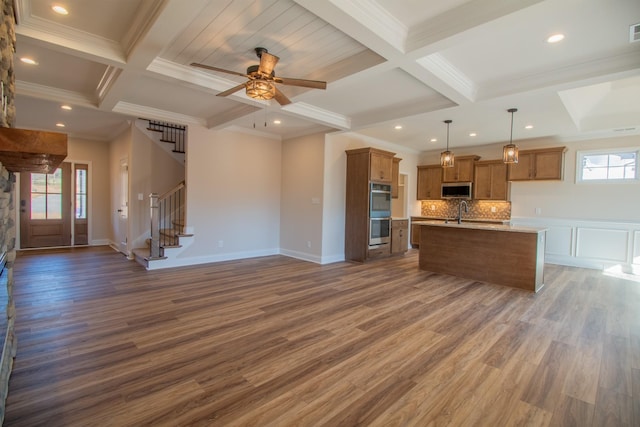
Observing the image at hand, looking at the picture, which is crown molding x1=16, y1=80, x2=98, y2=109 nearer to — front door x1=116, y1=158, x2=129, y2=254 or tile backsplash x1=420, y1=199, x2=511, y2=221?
front door x1=116, y1=158, x2=129, y2=254

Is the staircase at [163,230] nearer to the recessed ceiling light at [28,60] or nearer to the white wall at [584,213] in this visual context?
the recessed ceiling light at [28,60]

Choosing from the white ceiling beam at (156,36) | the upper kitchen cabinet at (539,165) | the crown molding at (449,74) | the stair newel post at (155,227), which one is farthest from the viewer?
the upper kitchen cabinet at (539,165)

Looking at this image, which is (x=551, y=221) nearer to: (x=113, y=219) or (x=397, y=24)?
(x=397, y=24)

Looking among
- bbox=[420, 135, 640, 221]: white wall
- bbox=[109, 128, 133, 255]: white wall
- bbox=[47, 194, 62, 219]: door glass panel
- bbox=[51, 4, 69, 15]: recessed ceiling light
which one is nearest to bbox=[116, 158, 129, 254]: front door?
bbox=[109, 128, 133, 255]: white wall

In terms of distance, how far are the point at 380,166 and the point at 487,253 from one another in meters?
2.67

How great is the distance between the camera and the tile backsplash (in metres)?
7.41

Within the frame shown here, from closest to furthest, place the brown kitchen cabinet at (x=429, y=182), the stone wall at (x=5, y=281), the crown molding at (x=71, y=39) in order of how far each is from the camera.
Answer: the stone wall at (x=5, y=281)
the crown molding at (x=71, y=39)
the brown kitchen cabinet at (x=429, y=182)

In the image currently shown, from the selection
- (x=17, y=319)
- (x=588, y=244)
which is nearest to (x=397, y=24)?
(x=17, y=319)

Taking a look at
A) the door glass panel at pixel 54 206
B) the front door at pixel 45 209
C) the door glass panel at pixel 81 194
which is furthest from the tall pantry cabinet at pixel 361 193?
the door glass panel at pixel 54 206

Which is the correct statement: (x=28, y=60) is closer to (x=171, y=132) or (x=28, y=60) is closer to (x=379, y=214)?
(x=171, y=132)

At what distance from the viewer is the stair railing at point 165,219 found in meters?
5.46

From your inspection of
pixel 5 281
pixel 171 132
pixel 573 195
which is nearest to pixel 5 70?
pixel 5 281

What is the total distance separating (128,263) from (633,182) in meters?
9.81

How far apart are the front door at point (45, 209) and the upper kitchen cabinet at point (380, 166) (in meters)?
7.45
